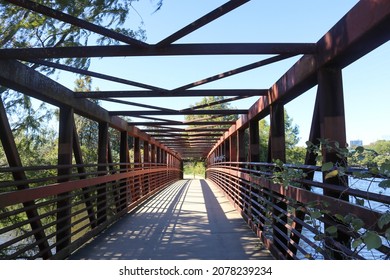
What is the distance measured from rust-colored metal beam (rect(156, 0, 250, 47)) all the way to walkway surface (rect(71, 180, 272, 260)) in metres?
2.41

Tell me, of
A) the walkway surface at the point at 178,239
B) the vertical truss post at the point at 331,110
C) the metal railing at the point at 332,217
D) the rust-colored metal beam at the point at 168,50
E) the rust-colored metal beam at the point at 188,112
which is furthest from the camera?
the rust-colored metal beam at the point at 188,112

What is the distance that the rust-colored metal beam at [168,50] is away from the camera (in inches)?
151

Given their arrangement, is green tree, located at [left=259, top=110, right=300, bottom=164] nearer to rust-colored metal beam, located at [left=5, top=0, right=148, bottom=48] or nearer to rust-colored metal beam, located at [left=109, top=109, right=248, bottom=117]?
rust-colored metal beam, located at [left=109, top=109, right=248, bottom=117]

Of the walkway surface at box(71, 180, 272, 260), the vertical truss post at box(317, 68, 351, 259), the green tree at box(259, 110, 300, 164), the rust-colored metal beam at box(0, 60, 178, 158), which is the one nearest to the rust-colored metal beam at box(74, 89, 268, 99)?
the rust-colored metal beam at box(0, 60, 178, 158)

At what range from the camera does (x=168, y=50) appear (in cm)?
391

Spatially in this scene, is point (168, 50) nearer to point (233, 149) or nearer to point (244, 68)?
A: point (244, 68)

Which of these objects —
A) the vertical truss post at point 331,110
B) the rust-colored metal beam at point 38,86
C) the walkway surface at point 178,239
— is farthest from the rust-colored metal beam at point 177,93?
the vertical truss post at point 331,110

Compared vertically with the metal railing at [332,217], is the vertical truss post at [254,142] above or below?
above

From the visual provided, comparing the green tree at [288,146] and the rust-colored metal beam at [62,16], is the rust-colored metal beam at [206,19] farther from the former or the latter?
the green tree at [288,146]

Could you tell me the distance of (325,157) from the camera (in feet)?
10.7

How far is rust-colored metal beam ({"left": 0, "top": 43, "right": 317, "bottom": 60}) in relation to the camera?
3.83 meters

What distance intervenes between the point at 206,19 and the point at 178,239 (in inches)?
125

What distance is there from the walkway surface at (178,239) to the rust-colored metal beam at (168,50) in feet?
7.47

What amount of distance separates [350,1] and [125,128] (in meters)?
6.96
